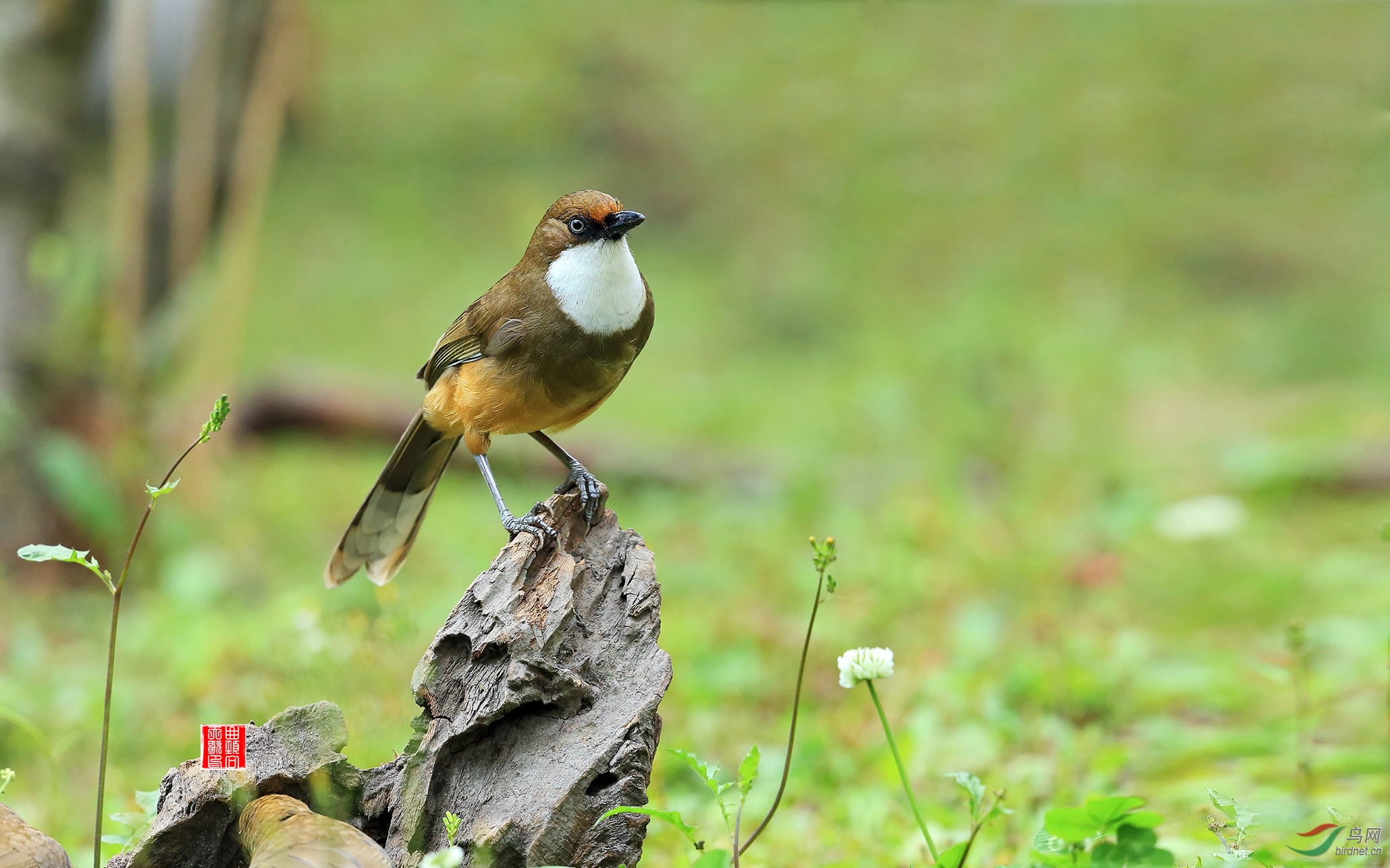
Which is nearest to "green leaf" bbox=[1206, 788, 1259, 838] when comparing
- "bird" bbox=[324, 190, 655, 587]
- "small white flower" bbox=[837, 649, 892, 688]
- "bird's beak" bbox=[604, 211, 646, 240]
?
"small white flower" bbox=[837, 649, 892, 688]

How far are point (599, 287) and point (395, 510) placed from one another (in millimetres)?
1035

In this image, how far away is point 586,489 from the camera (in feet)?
10.2

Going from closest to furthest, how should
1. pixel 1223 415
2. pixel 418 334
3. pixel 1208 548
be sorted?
pixel 1208 548 → pixel 1223 415 → pixel 418 334

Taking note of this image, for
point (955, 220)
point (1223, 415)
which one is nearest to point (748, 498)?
point (1223, 415)

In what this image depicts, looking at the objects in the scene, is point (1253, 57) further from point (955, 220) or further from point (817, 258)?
point (817, 258)

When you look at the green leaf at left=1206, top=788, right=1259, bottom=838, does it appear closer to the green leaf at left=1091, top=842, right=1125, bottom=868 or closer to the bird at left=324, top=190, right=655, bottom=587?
the green leaf at left=1091, top=842, right=1125, bottom=868

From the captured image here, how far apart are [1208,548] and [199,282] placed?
635 centimetres

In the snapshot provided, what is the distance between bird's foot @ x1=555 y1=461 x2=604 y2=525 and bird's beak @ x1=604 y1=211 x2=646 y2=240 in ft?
2.28

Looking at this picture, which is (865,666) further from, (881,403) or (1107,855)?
(881,403)

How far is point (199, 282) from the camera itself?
7953 millimetres

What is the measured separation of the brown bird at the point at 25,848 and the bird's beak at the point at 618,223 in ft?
6.70

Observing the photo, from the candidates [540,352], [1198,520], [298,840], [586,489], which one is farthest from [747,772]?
[1198,520]

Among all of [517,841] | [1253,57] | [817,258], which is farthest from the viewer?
[817,258]

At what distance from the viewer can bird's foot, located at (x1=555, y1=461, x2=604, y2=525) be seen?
3.02 metres
